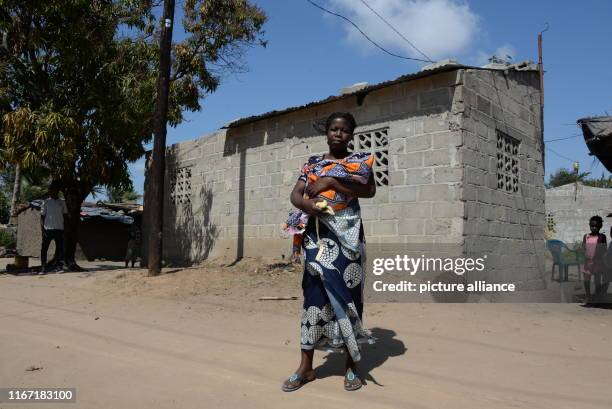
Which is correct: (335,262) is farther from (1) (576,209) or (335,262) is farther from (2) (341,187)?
(1) (576,209)

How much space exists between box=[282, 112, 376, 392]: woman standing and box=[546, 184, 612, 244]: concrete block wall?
76.3ft

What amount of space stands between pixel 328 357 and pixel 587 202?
24.0 metres

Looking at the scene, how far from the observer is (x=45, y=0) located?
30.4 ft

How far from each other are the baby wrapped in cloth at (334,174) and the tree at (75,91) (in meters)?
7.38

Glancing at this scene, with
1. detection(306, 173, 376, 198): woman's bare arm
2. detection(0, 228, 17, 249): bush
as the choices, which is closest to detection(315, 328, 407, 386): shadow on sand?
detection(306, 173, 376, 198): woman's bare arm

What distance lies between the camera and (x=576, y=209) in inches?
943

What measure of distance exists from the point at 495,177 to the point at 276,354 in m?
4.56

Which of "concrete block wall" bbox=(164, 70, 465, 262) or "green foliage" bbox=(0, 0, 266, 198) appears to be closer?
"concrete block wall" bbox=(164, 70, 465, 262)

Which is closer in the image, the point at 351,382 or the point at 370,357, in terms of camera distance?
the point at 351,382

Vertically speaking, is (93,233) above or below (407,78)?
below

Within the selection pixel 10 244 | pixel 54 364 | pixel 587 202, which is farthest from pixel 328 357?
pixel 587 202

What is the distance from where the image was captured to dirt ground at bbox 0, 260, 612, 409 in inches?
110

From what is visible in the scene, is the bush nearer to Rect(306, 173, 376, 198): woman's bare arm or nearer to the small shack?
the small shack

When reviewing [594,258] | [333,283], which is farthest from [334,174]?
[594,258]
